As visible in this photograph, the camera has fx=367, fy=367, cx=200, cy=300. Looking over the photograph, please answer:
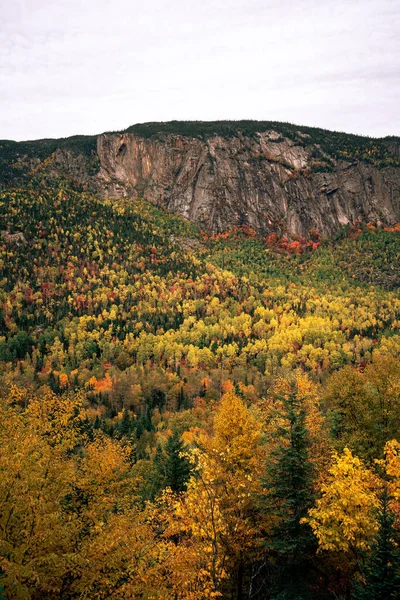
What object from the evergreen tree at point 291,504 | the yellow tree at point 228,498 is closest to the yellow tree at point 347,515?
the evergreen tree at point 291,504

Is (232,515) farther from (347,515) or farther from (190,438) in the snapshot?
(190,438)

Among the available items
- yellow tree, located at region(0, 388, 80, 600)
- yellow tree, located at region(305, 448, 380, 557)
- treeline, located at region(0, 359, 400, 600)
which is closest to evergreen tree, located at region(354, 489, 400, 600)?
treeline, located at region(0, 359, 400, 600)

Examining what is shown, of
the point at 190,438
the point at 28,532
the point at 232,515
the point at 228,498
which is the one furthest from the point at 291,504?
the point at 190,438

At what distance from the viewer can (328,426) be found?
27062 mm

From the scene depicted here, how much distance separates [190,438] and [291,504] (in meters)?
43.4

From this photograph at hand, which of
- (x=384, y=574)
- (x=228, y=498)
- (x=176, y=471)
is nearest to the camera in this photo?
(x=384, y=574)

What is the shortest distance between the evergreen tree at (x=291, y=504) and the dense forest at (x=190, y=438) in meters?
0.09

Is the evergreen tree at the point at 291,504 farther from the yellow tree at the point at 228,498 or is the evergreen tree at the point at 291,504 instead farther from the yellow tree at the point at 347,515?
the yellow tree at the point at 228,498

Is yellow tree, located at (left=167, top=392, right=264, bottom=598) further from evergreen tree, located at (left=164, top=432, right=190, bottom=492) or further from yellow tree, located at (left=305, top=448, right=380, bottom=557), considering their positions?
evergreen tree, located at (left=164, top=432, right=190, bottom=492)

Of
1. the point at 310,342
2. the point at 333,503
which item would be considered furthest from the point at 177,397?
the point at 333,503

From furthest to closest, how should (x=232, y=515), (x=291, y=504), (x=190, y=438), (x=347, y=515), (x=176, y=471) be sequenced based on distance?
1. (x=190, y=438)
2. (x=176, y=471)
3. (x=232, y=515)
4. (x=291, y=504)
5. (x=347, y=515)

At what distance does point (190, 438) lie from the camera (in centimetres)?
5756

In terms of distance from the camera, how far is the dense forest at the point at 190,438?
11828 mm

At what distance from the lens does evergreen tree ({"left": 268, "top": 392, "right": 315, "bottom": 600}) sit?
52.4ft
